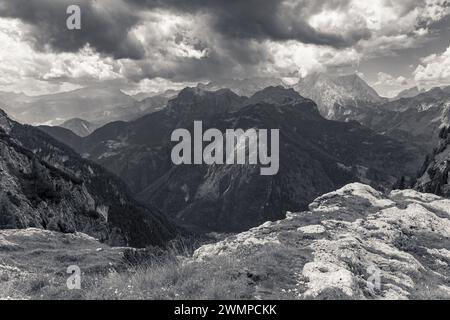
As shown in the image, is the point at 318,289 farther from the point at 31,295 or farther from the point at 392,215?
the point at 392,215

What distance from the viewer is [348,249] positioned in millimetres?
22812

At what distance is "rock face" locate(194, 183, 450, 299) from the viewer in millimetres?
16047

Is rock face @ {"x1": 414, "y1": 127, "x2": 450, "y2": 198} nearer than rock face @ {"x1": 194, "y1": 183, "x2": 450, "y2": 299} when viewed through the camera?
No

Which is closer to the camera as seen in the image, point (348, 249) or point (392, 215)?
point (348, 249)

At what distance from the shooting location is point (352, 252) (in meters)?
22.4

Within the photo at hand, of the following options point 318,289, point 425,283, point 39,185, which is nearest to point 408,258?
point 425,283

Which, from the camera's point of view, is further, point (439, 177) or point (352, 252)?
point (439, 177)

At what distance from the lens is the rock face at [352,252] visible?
52.6 feet

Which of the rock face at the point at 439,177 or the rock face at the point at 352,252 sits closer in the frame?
the rock face at the point at 352,252

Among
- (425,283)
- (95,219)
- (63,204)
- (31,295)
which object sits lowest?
(95,219)

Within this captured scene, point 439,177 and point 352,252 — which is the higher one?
point 352,252
